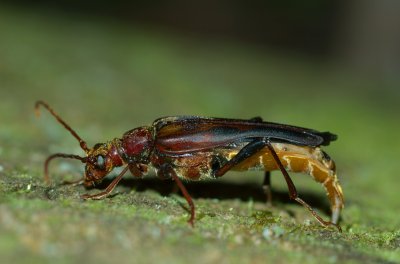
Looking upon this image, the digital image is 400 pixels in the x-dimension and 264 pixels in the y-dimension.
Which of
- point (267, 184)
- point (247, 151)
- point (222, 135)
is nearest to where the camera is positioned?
point (247, 151)

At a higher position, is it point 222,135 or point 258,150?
point 222,135

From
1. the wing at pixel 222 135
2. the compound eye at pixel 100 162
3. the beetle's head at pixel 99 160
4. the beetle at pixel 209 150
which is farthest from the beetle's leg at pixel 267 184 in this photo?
the compound eye at pixel 100 162

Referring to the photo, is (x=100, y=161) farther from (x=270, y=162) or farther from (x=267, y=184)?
(x=267, y=184)

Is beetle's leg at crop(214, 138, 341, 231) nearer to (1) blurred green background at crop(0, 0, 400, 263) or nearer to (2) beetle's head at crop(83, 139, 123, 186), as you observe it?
(1) blurred green background at crop(0, 0, 400, 263)

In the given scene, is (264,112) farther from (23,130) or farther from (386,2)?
(386,2)

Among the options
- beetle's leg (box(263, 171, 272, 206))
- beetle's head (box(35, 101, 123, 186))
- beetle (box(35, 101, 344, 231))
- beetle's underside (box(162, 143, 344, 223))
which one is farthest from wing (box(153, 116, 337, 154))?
beetle's leg (box(263, 171, 272, 206))

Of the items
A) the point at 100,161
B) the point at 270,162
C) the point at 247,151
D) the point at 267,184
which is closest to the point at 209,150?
the point at 247,151

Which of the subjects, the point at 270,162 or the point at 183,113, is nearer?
the point at 270,162

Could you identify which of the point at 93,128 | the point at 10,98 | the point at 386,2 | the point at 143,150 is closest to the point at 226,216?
the point at 143,150
